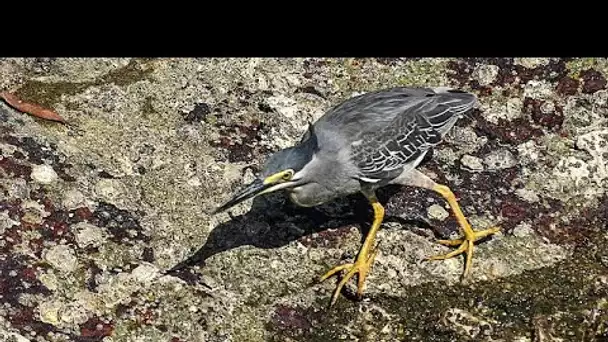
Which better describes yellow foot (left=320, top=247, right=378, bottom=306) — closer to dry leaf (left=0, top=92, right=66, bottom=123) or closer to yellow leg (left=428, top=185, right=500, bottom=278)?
yellow leg (left=428, top=185, right=500, bottom=278)

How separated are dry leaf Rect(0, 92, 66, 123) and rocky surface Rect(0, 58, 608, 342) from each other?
1.4 inches

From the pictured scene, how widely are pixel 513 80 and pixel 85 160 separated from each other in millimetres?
1947

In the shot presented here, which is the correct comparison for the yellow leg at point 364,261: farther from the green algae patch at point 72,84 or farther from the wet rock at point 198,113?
the green algae patch at point 72,84

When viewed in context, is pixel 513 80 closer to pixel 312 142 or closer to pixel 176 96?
pixel 312 142

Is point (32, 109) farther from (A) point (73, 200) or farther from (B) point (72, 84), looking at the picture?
(A) point (73, 200)

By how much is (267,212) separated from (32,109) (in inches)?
42.8

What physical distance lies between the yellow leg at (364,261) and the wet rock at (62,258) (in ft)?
3.05

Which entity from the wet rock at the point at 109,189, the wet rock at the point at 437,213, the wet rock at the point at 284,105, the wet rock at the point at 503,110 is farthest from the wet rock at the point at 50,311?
the wet rock at the point at 503,110

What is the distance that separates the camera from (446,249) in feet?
13.1

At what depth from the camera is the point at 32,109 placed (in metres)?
4.23

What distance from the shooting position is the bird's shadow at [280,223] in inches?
155

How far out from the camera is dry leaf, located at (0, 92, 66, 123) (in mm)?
4219
